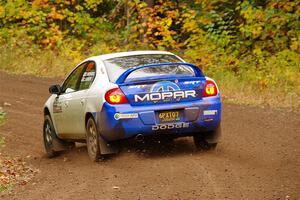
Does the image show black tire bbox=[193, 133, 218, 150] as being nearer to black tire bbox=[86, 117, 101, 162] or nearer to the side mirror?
black tire bbox=[86, 117, 101, 162]

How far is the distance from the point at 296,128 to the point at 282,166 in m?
3.50

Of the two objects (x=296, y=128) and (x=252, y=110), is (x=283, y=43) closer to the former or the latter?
(x=252, y=110)

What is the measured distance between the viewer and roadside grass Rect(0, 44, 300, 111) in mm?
17125

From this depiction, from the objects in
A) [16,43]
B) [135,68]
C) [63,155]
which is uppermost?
[135,68]

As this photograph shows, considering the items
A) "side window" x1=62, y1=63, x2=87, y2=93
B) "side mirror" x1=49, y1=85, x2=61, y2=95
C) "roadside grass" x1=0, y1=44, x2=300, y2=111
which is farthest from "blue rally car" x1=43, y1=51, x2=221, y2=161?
"roadside grass" x1=0, y1=44, x2=300, y2=111

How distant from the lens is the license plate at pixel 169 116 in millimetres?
10258

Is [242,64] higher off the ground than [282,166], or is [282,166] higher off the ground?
[282,166]

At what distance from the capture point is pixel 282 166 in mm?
9633

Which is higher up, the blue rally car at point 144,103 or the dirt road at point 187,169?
the blue rally car at point 144,103

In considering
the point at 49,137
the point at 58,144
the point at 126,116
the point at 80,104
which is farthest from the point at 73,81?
the point at 126,116

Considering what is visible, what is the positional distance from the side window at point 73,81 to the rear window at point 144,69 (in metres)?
0.86

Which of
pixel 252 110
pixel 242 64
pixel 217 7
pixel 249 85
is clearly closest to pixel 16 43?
Result: pixel 217 7

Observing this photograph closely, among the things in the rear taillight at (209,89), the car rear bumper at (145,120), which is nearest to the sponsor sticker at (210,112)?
the car rear bumper at (145,120)

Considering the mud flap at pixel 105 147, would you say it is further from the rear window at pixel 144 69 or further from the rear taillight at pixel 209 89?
the rear taillight at pixel 209 89
